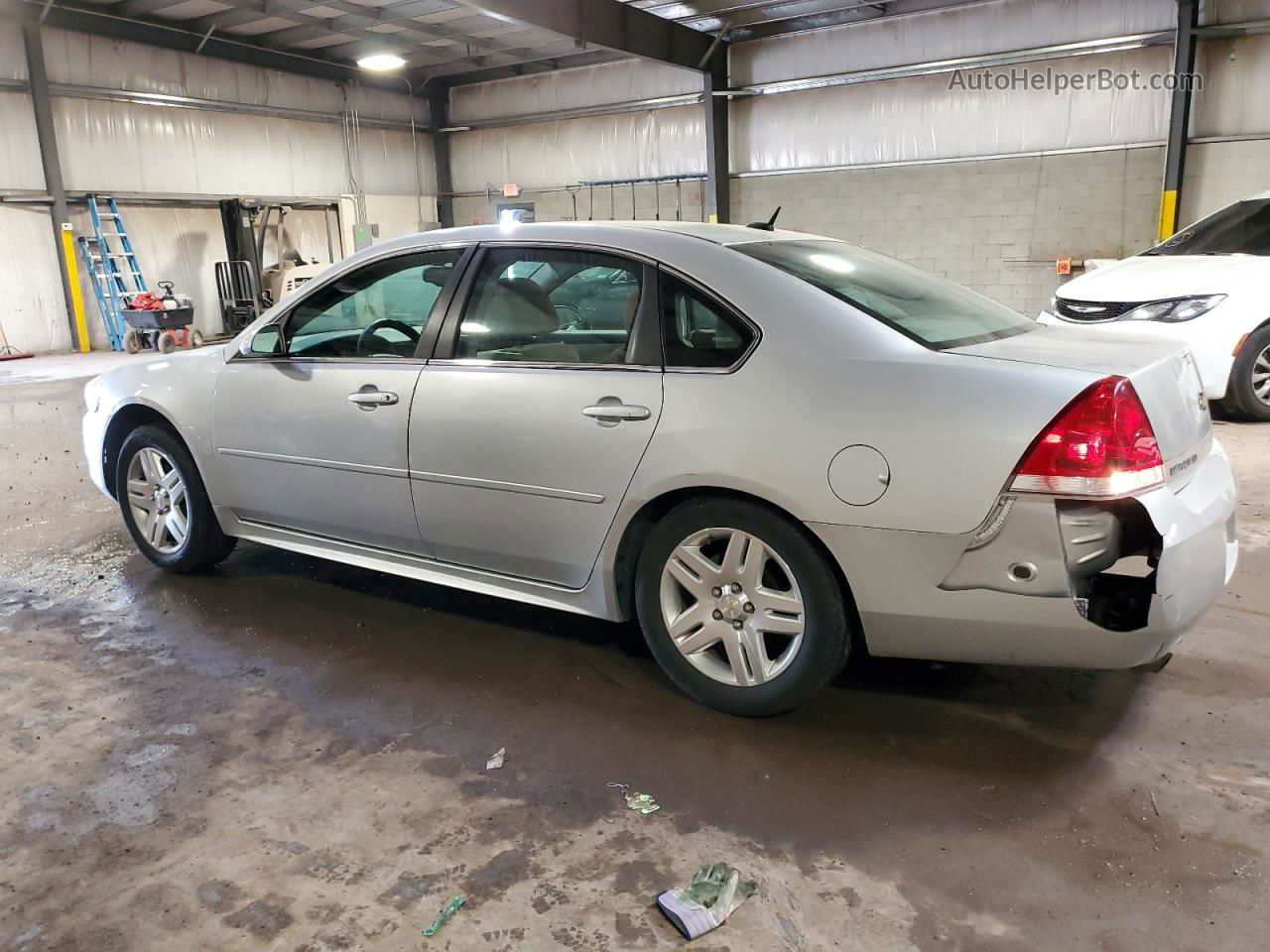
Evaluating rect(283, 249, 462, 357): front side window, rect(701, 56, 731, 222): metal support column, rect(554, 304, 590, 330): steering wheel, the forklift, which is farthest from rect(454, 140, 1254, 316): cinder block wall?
rect(554, 304, 590, 330): steering wheel

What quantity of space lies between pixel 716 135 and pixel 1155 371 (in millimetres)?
13238

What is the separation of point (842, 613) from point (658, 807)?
66cm

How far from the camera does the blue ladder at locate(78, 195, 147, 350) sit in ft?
45.6

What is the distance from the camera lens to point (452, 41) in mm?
14938

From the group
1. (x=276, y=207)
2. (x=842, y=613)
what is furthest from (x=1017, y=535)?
(x=276, y=207)

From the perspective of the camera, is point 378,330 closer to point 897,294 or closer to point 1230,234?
point 897,294

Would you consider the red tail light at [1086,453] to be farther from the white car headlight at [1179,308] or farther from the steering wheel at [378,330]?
the white car headlight at [1179,308]

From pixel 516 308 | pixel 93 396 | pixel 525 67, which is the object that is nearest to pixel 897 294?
pixel 516 308

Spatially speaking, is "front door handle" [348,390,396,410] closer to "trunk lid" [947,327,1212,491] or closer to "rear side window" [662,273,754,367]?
"rear side window" [662,273,754,367]

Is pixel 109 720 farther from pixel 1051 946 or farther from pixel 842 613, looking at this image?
pixel 1051 946

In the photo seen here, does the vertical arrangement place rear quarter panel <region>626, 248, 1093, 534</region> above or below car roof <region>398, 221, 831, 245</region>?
below

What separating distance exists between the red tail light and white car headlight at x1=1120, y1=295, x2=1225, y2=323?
4691 mm

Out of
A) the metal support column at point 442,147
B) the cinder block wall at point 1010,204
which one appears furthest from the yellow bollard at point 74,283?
the cinder block wall at point 1010,204

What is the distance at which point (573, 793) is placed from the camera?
92.2 inches
